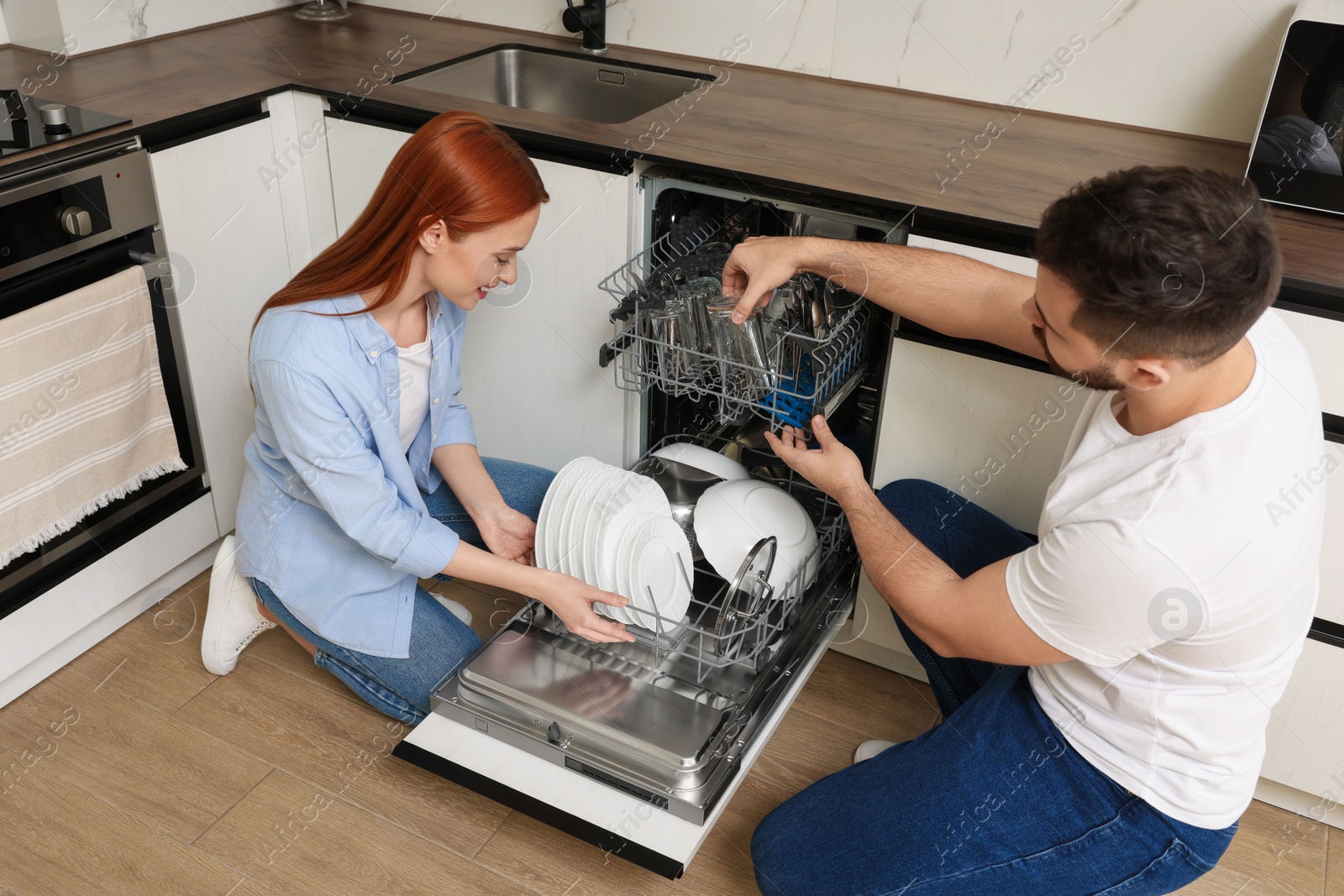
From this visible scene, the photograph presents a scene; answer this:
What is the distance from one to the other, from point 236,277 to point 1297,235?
166cm

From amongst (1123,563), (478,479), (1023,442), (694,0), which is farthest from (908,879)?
(694,0)

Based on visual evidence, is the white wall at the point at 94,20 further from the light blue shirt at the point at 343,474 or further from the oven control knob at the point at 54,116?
the light blue shirt at the point at 343,474

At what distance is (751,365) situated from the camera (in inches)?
60.4

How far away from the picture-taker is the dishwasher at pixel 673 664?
1346mm

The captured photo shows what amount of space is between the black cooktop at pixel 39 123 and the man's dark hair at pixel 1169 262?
1370 millimetres

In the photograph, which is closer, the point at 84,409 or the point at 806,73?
the point at 84,409

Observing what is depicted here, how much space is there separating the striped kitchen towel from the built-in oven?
0.02 m

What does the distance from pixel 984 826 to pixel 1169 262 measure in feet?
2.25

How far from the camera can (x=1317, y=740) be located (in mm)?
1555

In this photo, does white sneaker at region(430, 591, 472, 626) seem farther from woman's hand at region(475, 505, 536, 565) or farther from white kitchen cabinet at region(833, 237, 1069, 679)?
white kitchen cabinet at region(833, 237, 1069, 679)

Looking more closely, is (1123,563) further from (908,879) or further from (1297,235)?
(1297,235)

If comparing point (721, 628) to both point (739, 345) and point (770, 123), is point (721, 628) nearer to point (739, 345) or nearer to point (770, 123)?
point (739, 345)

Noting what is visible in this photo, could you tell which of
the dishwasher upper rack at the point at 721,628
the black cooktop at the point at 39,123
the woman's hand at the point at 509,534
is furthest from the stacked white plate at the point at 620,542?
the black cooktop at the point at 39,123

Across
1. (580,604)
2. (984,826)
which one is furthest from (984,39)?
(984,826)
